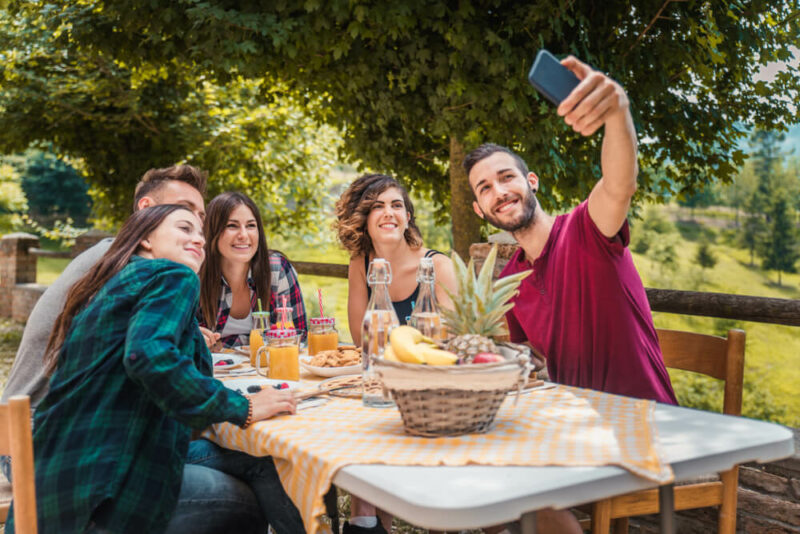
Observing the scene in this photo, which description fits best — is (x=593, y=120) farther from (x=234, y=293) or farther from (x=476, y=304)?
(x=234, y=293)

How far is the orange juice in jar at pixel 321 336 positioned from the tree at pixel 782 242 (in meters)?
20.1

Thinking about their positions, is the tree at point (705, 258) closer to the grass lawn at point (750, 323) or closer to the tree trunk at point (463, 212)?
the grass lawn at point (750, 323)

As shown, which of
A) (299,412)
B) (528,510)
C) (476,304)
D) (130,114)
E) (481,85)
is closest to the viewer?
(528,510)

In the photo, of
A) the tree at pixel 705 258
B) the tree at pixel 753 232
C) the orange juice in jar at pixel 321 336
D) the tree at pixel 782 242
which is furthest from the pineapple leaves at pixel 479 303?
the tree at pixel 753 232

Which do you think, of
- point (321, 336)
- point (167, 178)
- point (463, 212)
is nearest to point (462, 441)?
point (321, 336)

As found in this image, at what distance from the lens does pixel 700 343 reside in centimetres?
254

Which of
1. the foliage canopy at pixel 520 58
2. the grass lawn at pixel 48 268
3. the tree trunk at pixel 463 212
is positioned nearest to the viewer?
the foliage canopy at pixel 520 58

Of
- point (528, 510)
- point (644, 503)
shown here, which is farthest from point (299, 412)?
point (644, 503)

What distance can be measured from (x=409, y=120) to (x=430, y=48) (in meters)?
0.77

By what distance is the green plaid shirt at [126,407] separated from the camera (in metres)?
1.59

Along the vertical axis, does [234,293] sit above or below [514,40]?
below

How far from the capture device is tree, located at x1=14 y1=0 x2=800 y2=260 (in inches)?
180

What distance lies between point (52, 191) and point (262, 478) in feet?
120

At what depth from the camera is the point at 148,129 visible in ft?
34.4
